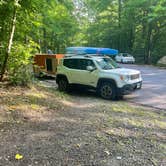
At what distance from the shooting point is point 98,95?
1099 centimetres

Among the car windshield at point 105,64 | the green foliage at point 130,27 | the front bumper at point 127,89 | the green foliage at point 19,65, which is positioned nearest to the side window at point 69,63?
the car windshield at point 105,64

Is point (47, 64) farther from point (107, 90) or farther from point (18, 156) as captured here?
point (18, 156)

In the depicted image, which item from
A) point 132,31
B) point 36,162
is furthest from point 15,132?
point 132,31

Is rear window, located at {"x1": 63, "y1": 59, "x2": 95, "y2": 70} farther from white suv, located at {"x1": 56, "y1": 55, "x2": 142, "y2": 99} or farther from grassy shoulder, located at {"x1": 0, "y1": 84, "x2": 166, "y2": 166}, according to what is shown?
grassy shoulder, located at {"x1": 0, "y1": 84, "x2": 166, "y2": 166}

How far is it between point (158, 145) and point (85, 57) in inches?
272

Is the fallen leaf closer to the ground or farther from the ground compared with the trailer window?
closer to the ground

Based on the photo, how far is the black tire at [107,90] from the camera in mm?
10258

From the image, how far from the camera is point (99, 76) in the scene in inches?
420

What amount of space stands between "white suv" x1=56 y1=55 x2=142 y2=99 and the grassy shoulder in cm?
207

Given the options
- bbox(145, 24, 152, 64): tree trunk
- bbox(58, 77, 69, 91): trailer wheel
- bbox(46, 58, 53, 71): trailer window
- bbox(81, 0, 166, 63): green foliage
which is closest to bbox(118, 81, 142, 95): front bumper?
bbox(58, 77, 69, 91): trailer wheel

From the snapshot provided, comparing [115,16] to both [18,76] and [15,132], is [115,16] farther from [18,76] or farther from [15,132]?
[15,132]

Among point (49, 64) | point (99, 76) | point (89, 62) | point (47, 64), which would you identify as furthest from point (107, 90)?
point (47, 64)

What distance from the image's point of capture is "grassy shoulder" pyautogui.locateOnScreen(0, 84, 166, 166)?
13.9 feet

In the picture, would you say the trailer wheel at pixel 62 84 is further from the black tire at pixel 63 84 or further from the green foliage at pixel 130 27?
the green foliage at pixel 130 27
